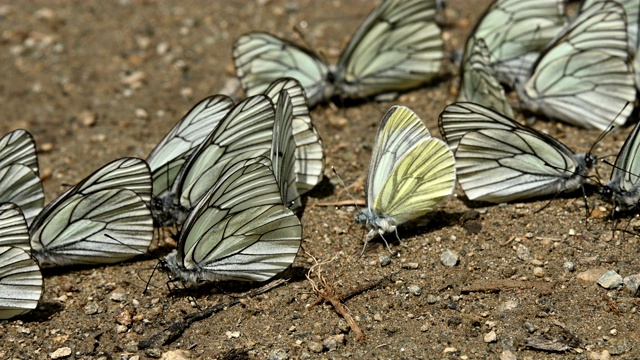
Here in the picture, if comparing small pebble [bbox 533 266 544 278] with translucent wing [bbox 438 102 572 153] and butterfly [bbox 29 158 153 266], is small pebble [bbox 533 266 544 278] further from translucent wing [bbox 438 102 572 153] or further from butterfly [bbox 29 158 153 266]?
butterfly [bbox 29 158 153 266]

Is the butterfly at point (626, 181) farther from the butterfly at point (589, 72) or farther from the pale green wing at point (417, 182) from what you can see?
the butterfly at point (589, 72)

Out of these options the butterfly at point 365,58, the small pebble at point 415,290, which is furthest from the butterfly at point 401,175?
the butterfly at point 365,58

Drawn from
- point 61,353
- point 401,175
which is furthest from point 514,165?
point 61,353

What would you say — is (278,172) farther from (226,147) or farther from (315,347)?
(315,347)

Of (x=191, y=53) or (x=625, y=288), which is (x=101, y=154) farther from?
(x=625, y=288)

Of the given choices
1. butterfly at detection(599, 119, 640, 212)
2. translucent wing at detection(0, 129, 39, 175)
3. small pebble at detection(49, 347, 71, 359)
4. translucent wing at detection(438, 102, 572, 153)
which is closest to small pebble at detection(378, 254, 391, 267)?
translucent wing at detection(438, 102, 572, 153)

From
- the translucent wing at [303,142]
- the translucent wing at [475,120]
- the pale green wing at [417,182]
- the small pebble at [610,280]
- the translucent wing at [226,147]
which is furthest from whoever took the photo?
the translucent wing at [303,142]

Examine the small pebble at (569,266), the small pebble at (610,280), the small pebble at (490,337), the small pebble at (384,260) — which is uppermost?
the small pebble at (610,280)

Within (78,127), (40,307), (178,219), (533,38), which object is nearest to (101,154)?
(78,127)

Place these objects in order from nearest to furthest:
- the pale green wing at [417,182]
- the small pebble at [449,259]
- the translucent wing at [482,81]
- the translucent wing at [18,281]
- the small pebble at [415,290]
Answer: the small pebble at [415,290], the translucent wing at [18,281], the small pebble at [449,259], the pale green wing at [417,182], the translucent wing at [482,81]
